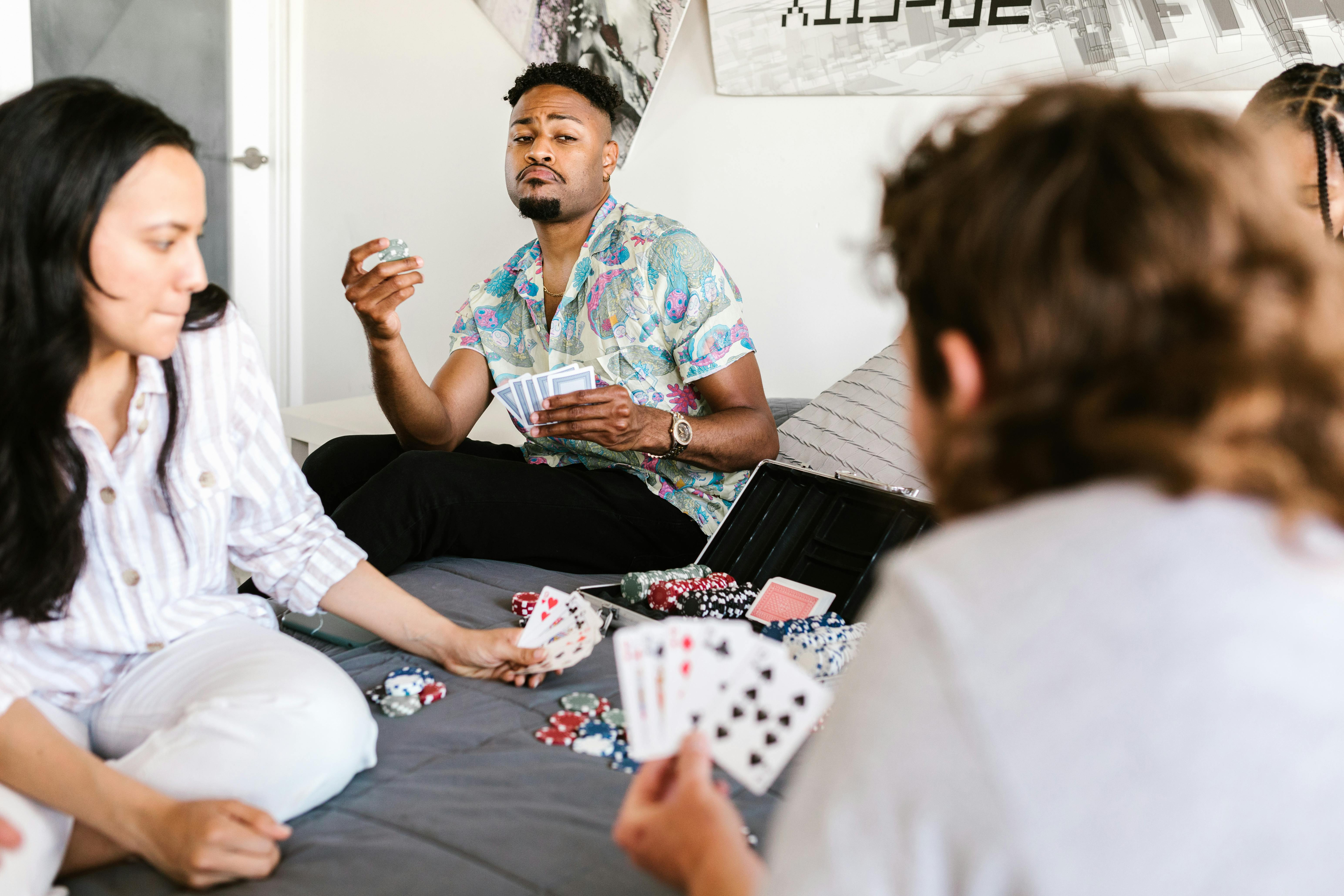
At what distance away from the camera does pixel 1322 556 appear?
549 mm

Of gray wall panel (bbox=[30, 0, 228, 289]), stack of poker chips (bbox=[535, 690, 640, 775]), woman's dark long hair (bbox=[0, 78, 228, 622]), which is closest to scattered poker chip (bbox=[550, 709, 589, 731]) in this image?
stack of poker chips (bbox=[535, 690, 640, 775])

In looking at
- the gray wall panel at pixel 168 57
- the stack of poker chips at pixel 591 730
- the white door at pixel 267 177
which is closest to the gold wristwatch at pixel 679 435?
the stack of poker chips at pixel 591 730

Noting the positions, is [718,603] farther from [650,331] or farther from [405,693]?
[650,331]

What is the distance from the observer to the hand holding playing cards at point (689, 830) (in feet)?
2.51

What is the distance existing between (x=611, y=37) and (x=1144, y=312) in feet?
9.51

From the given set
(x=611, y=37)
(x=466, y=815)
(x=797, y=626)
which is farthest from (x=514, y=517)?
(x=611, y=37)

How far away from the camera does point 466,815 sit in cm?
125

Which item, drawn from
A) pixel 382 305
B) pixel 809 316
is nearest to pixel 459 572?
pixel 382 305

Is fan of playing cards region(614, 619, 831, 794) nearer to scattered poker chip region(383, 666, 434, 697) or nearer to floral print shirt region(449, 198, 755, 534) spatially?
scattered poker chip region(383, 666, 434, 697)

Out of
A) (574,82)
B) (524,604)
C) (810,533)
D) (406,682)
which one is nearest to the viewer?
(406,682)

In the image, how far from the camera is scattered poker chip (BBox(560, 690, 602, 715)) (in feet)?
5.05

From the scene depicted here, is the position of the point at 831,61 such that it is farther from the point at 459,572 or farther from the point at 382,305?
the point at 459,572

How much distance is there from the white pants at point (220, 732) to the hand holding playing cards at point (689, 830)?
0.56 m

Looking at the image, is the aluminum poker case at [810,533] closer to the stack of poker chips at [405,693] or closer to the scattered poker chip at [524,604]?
the scattered poker chip at [524,604]
